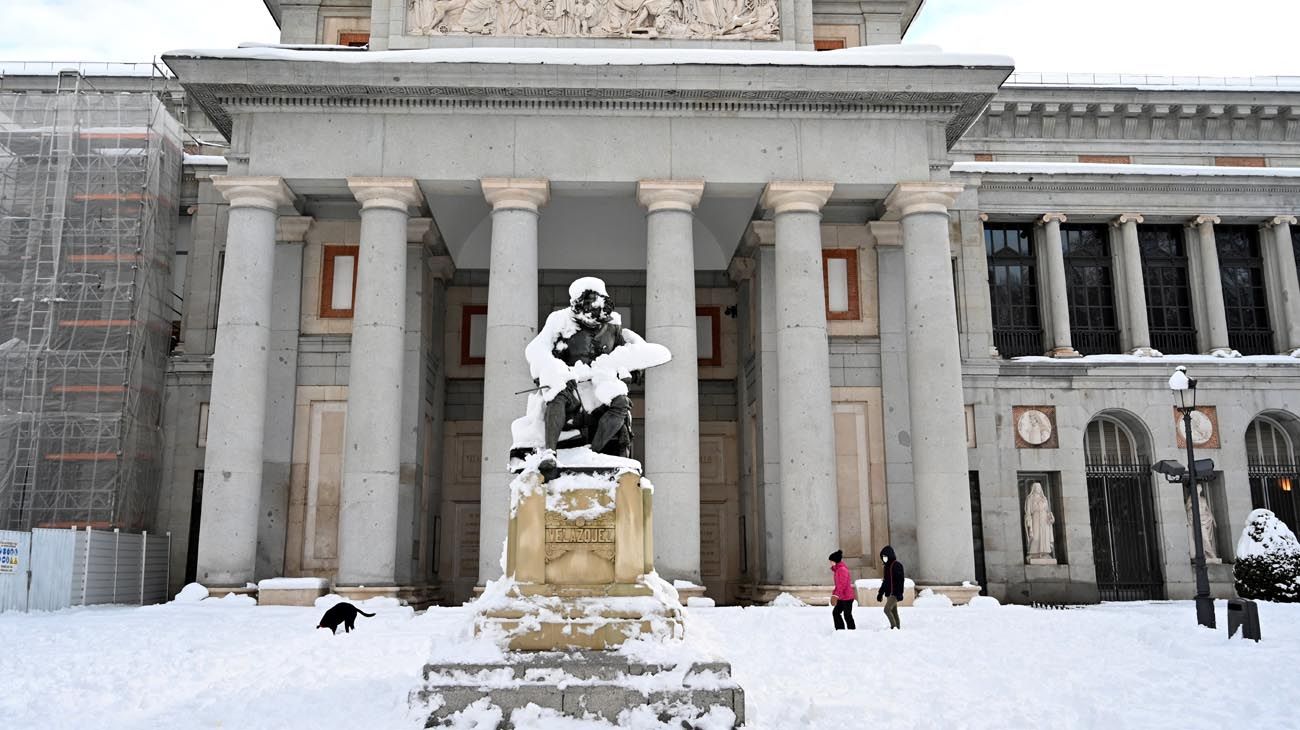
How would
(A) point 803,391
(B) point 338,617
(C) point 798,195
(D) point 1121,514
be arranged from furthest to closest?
1. (D) point 1121,514
2. (C) point 798,195
3. (A) point 803,391
4. (B) point 338,617

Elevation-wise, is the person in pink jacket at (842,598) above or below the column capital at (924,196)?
below

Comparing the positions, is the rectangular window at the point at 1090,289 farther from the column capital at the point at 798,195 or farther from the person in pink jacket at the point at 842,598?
the person in pink jacket at the point at 842,598

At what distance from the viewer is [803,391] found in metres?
24.6

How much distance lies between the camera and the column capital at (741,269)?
30.9 metres

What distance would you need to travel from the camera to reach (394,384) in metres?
24.4

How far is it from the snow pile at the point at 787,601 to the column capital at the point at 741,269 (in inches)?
429

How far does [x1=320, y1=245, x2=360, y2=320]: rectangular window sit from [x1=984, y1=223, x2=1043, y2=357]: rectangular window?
66.5ft

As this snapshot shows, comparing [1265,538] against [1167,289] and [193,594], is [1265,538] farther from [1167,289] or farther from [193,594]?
[193,594]

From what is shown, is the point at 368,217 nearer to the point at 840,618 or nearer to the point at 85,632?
the point at 85,632

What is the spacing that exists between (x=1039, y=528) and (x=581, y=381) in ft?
81.0

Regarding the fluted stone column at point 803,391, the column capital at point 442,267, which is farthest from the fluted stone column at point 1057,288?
the column capital at point 442,267

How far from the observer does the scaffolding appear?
26.1 meters

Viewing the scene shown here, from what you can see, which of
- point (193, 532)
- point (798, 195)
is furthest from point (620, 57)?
point (193, 532)

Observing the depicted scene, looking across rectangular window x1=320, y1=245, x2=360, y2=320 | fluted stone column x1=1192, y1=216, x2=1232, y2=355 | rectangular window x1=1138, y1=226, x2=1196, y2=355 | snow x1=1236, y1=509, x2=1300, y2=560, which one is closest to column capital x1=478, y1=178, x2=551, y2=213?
rectangular window x1=320, y1=245, x2=360, y2=320
